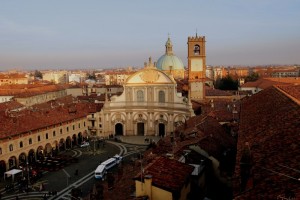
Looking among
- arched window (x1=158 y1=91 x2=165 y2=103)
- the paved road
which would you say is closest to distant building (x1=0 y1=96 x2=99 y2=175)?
the paved road

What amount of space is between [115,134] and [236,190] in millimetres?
52746

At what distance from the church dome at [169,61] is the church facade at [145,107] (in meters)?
20.3

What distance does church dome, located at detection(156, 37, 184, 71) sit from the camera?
272 feet

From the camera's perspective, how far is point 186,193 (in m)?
17.4

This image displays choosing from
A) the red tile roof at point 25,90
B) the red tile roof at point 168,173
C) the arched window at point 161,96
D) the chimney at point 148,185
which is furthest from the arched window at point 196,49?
the chimney at point 148,185

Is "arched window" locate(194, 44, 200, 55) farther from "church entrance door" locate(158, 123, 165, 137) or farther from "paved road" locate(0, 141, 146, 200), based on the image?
"paved road" locate(0, 141, 146, 200)

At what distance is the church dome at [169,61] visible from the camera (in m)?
82.9

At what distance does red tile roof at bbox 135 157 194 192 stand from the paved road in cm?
1763

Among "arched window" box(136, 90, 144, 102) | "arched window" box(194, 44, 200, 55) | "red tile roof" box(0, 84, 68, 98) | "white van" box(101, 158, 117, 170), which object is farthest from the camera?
"red tile roof" box(0, 84, 68, 98)

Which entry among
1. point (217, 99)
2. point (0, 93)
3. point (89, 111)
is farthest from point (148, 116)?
point (0, 93)

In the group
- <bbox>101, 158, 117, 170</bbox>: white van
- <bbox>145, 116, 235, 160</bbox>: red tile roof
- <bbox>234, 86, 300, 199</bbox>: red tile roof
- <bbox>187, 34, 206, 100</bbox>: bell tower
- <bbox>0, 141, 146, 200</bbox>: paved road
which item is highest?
<bbox>187, 34, 206, 100</bbox>: bell tower

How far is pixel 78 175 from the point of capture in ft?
132

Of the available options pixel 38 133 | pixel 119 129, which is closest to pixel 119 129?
pixel 119 129

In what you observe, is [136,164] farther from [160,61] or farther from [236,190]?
[160,61]
